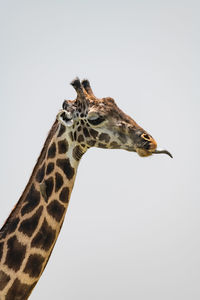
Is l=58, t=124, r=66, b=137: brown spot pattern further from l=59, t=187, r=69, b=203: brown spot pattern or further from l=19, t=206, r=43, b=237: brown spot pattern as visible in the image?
l=19, t=206, r=43, b=237: brown spot pattern

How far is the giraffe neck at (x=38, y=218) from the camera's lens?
3830 millimetres

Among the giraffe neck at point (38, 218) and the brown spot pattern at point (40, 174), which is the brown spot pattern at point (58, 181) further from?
the brown spot pattern at point (40, 174)

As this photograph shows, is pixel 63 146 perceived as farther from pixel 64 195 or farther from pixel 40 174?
pixel 64 195

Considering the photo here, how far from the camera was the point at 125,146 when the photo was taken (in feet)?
13.1

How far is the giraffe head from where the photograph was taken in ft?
12.8

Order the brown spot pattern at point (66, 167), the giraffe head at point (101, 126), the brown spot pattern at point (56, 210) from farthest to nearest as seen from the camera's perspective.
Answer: the brown spot pattern at point (66, 167) → the brown spot pattern at point (56, 210) → the giraffe head at point (101, 126)

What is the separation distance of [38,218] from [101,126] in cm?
97

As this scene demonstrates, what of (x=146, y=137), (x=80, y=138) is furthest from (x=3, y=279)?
(x=146, y=137)

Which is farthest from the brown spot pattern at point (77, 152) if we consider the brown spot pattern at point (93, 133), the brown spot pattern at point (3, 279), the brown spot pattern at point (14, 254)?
the brown spot pattern at point (3, 279)

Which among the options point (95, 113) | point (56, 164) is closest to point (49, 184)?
point (56, 164)

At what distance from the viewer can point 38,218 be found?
4008 mm

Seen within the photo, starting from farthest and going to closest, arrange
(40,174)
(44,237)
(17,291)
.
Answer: (40,174)
(44,237)
(17,291)

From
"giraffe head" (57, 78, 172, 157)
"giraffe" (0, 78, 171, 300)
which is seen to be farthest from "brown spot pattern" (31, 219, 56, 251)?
"giraffe head" (57, 78, 172, 157)

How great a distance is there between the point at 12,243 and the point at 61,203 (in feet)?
1.75
